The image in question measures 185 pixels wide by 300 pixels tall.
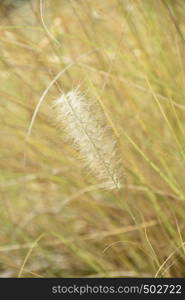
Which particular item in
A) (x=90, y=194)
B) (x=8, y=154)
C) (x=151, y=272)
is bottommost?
(x=151, y=272)

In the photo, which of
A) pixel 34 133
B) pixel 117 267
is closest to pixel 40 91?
pixel 34 133

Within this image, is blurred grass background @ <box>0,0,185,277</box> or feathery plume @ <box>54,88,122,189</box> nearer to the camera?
feathery plume @ <box>54,88,122,189</box>

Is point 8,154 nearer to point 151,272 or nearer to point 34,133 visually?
point 34,133

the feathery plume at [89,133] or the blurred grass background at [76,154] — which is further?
the blurred grass background at [76,154]

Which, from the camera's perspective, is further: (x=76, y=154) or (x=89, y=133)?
(x=76, y=154)
